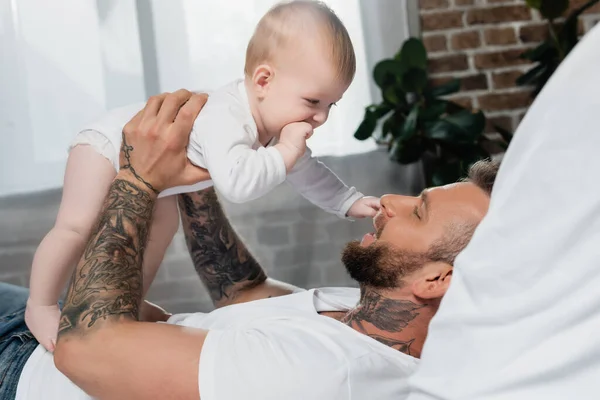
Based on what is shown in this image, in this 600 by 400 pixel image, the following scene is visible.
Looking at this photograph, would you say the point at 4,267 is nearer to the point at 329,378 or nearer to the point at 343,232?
the point at 343,232

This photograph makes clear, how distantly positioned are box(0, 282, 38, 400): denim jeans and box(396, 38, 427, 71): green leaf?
191 centimetres

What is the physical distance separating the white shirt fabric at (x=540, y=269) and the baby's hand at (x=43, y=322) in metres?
0.76

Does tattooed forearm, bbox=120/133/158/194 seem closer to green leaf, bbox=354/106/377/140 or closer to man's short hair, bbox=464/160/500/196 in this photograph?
man's short hair, bbox=464/160/500/196

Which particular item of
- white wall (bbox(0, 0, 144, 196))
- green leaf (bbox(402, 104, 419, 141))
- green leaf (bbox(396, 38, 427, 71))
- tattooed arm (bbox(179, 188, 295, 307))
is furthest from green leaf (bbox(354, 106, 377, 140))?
tattooed arm (bbox(179, 188, 295, 307))

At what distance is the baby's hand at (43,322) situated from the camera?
130 centimetres

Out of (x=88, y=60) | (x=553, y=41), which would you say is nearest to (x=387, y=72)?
(x=553, y=41)

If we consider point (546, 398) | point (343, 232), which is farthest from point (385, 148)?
point (546, 398)

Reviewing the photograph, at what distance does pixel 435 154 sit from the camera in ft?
10.4

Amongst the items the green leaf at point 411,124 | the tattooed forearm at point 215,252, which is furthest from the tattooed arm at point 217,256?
the green leaf at point 411,124

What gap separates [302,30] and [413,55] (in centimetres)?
179

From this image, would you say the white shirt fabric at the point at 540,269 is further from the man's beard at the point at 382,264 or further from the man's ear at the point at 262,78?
the man's ear at the point at 262,78

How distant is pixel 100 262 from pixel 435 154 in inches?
89.8

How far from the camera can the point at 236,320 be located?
1245 mm

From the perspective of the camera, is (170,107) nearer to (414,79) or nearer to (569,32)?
(414,79)
